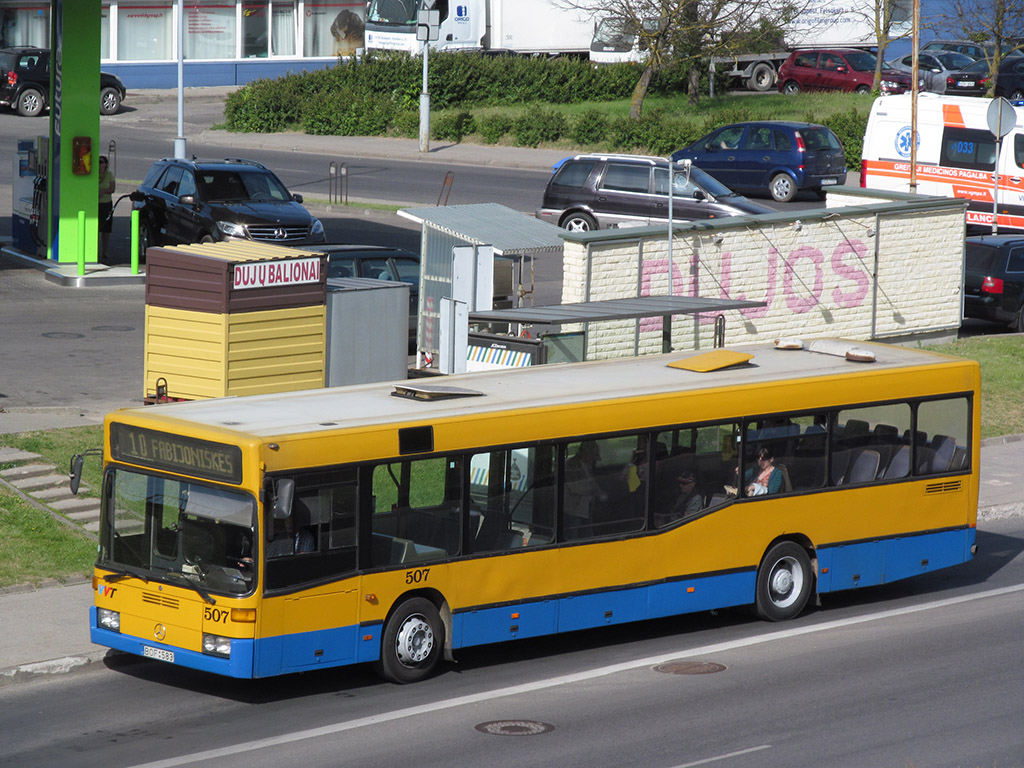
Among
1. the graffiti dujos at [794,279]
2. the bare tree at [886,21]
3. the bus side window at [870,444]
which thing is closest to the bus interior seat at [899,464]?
the bus side window at [870,444]

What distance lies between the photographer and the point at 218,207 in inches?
1035

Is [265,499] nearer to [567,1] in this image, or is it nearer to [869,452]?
[869,452]

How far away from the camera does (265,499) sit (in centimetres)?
989

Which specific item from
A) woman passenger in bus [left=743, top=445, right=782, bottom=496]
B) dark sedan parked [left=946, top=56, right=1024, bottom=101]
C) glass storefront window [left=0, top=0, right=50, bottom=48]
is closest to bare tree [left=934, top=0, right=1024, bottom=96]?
dark sedan parked [left=946, top=56, right=1024, bottom=101]

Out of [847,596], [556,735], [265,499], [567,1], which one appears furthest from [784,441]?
[567,1]

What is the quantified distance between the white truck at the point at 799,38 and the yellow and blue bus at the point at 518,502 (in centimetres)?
4053

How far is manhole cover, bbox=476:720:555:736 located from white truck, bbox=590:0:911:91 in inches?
1746

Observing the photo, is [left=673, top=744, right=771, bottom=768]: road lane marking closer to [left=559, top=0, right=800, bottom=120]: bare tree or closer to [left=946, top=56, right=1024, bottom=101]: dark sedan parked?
[left=559, top=0, right=800, bottom=120]: bare tree

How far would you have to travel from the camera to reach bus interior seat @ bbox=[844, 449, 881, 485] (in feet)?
42.9

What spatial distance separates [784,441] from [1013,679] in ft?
8.95

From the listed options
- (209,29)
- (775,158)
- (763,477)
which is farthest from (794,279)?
(209,29)

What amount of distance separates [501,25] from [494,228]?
39.9 m

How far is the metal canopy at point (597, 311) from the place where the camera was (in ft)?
50.8

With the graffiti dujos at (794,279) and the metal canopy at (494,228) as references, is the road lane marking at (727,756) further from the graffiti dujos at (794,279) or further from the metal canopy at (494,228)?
the graffiti dujos at (794,279)
